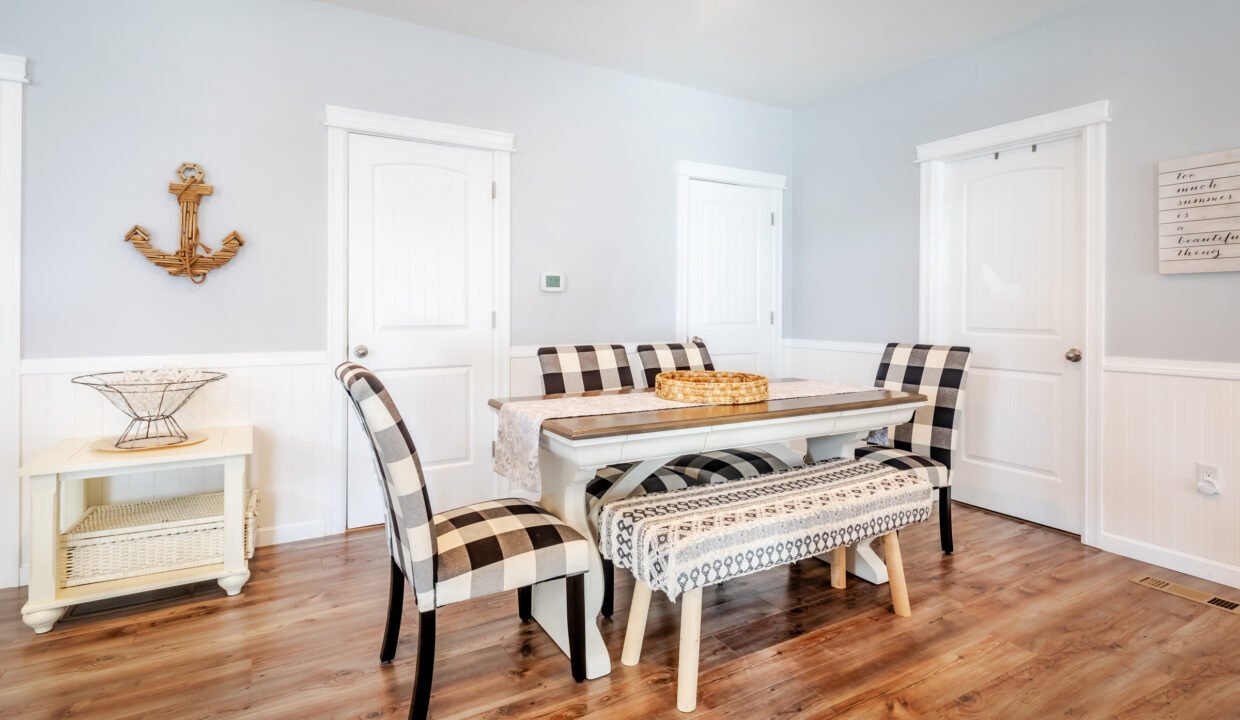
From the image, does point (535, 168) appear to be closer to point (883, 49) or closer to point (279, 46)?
point (279, 46)

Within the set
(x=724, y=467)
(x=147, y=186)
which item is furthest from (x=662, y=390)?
(x=147, y=186)

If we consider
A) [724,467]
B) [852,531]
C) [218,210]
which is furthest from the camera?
[218,210]

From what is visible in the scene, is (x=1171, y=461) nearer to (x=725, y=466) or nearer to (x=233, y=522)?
(x=725, y=466)

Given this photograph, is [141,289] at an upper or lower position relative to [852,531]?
upper

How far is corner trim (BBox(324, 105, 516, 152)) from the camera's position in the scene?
115 inches

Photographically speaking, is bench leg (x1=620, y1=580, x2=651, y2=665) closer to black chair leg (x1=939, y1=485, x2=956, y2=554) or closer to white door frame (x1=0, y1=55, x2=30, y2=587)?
black chair leg (x1=939, y1=485, x2=956, y2=554)

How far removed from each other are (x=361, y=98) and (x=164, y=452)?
1.75 metres

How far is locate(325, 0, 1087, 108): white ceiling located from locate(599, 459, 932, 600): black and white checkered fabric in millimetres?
2158

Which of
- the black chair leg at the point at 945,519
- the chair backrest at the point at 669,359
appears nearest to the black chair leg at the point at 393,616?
the chair backrest at the point at 669,359

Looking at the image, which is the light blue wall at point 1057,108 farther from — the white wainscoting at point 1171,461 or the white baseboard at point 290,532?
the white baseboard at point 290,532

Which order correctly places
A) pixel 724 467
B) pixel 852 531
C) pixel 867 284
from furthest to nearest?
pixel 867 284 → pixel 724 467 → pixel 852 531

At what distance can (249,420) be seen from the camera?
111 inches

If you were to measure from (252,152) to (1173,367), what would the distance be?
400cm

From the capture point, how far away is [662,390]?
2324mm
